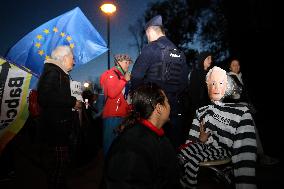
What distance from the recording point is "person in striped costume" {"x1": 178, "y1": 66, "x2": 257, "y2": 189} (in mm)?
2730

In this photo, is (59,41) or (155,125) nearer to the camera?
(155,125)

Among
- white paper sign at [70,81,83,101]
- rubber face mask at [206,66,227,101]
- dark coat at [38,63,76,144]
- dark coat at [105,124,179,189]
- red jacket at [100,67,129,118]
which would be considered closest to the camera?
dark coat at [105,124,179,189]

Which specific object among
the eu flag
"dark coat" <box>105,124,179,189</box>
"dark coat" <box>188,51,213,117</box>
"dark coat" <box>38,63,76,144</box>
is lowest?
"dark coat" <box>105,124,179,189</box>

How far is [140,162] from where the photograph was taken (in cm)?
206

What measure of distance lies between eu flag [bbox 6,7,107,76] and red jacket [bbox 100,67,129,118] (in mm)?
1184

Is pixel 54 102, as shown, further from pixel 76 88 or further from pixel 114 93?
pixel 114 93

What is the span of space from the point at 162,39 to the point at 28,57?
10.2 feet

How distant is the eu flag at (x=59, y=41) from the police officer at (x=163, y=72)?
99.3 inches

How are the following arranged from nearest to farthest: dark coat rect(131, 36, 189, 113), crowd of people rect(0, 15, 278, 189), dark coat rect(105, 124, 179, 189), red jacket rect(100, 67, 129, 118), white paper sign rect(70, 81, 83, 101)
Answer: dark coat rect(105, 124, 179, 189) → crowd of people rect(0, 15, 278, 189) → dark coat rect(131, 36, 189, 113) → white paper sign rect(70, 81, 83, 101) → red jacket rect(100, 67, 129, 118)

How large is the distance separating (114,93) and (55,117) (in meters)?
1.85

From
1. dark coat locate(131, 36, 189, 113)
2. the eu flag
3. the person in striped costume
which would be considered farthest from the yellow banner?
the person in striped costume

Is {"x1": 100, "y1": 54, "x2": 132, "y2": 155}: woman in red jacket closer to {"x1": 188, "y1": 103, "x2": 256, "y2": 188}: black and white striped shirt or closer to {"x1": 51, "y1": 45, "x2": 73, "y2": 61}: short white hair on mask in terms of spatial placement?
{"x1": 51, "y1": 45, "x2": 73, "y2": 61}: short white hair on mask

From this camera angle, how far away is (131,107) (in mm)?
2559

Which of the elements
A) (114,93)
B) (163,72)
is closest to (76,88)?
(114,93)
